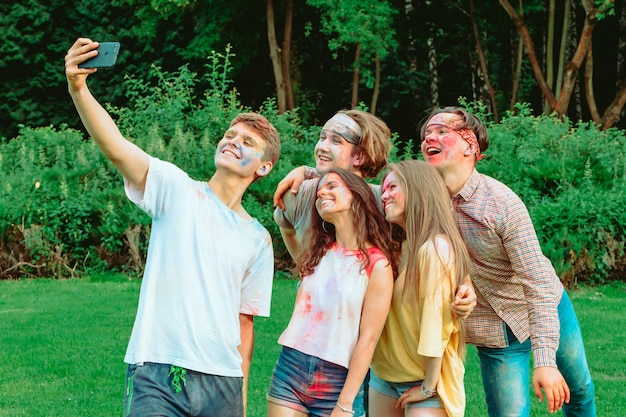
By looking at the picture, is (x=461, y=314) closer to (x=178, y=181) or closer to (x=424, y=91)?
(x=178, y=181)

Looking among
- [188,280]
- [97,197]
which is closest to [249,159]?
[188,280]

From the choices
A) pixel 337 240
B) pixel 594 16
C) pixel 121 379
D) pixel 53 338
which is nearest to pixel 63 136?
pixel 53 338

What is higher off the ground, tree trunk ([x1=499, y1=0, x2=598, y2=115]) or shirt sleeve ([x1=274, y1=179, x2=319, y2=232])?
tree trunk ([x1=499, y1=0, x2=598, y2=115])

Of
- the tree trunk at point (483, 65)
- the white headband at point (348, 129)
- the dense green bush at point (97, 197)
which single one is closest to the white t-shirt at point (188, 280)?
the white headband at point (348, 129)

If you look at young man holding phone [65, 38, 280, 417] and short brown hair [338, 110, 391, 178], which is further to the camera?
short brown hair [338, 110, 391, 178]

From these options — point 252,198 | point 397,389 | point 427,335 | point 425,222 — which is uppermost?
point 425,222

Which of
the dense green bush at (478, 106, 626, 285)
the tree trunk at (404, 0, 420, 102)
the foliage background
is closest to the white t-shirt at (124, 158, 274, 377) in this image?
the dense green bush at (478, 106, 626, 285)

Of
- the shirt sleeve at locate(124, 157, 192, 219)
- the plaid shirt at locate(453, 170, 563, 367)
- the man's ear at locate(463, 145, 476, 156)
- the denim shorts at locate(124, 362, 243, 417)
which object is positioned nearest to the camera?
the denim shorts at locate(124, 362, 243, 417)

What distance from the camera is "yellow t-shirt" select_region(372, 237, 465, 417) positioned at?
12.1 feet

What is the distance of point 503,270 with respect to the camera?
4.10m

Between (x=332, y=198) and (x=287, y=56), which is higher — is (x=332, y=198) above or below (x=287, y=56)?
below

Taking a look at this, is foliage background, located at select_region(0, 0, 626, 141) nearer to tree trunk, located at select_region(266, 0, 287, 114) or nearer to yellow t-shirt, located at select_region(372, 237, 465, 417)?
tree trunk, located at select_region(266, 0, 287, 114)

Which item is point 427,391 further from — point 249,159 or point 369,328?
point 249,159

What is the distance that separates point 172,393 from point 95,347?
16.0ft
